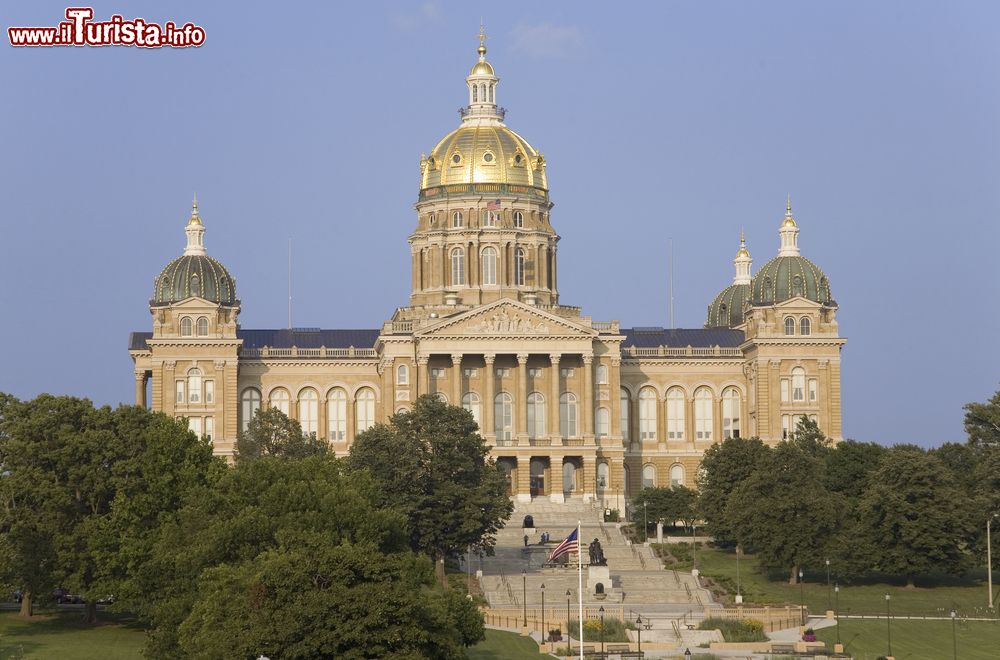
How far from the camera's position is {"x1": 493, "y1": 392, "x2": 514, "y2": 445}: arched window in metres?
180

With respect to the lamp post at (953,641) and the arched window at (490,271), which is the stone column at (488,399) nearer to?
the arched window at (490,271)

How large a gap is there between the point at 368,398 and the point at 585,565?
1789 inches

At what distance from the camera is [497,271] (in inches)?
7362

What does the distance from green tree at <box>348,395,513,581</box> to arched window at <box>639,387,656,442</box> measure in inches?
1547

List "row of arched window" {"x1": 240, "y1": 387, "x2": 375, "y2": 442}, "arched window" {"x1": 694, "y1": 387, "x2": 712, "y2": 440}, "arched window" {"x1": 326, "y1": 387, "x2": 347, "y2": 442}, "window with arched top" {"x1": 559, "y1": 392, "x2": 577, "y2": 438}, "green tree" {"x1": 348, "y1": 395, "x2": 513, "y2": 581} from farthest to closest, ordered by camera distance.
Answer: "arched window" {"x1": 694, "y1": 387, "x2": 712, "y2": 440} < "arched window" {"x1": 326, "y1": 387, "x2": 347, "y2": 442} < "row of arched window" {"x1": 240, "y1": 387, "x2": 375, "y2": 442} < "window with arched top" {"x1": 559, "y1": 392, "x2": 577, "y2": 438} < "green tree" {"x1": 348, "y1": 395, "x2": 513, "y2": 581}


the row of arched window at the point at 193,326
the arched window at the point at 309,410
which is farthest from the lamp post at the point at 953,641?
the row of arched window at the point at 193,326

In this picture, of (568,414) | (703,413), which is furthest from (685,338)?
(568,414)

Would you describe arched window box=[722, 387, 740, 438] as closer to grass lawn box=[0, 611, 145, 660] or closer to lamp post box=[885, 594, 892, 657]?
lamp post box=[885, 594, 892, 657]

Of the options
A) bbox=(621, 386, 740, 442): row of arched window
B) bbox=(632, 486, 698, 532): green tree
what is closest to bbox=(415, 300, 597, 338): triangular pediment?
bbox=(621, 386, 740, 442): row of arched window

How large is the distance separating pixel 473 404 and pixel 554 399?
5.61 m

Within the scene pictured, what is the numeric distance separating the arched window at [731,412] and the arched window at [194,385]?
38195mm

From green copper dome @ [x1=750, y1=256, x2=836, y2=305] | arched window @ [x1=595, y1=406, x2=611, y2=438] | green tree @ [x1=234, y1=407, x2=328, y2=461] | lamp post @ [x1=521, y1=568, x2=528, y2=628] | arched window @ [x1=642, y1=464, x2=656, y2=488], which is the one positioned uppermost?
green copper dome @ [x1=750, y1=256, x2=836, y2=305]

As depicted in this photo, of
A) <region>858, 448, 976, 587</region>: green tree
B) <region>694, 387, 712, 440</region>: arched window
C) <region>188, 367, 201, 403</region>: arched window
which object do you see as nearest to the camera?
<region>858, 448, 976, 587</region>: green tree

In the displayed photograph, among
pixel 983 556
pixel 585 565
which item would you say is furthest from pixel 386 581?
pixel 983 556
